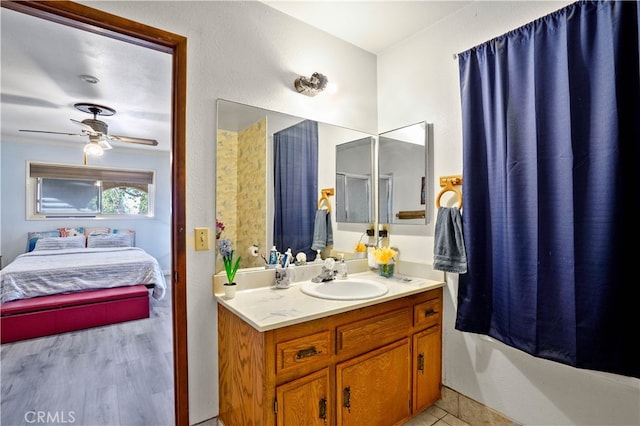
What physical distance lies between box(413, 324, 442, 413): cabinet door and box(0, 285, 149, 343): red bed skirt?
3.35m

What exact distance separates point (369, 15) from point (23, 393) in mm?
3541

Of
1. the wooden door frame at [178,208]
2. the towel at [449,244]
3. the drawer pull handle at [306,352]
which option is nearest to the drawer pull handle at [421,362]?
the towel at [449,244]

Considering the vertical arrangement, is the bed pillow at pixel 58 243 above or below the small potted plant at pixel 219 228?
below

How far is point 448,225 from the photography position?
182 centimetres

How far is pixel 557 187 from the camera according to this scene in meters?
1.41

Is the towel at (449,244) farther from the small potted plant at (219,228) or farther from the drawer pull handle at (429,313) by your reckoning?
the small potted plant at (219,228)

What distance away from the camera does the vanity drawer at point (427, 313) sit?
5.88 ft

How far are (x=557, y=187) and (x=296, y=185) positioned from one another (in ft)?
4.56

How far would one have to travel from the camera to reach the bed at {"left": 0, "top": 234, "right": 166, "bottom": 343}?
10.3 ft

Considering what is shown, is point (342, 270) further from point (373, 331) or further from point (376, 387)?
point (376, 387)

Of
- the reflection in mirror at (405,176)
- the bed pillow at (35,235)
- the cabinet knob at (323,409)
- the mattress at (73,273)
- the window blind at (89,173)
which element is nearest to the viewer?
the cabinet knob at (323,409)

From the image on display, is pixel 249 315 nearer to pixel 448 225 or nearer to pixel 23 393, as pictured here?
pixel 448 225

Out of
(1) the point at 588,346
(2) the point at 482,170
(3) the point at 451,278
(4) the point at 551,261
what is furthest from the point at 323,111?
(1) the point at 588,346

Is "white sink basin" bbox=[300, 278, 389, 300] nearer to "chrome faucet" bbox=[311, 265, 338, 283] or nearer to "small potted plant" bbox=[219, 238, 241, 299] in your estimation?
"chrome faucet" bbox=[311, 265, 338, 283]
